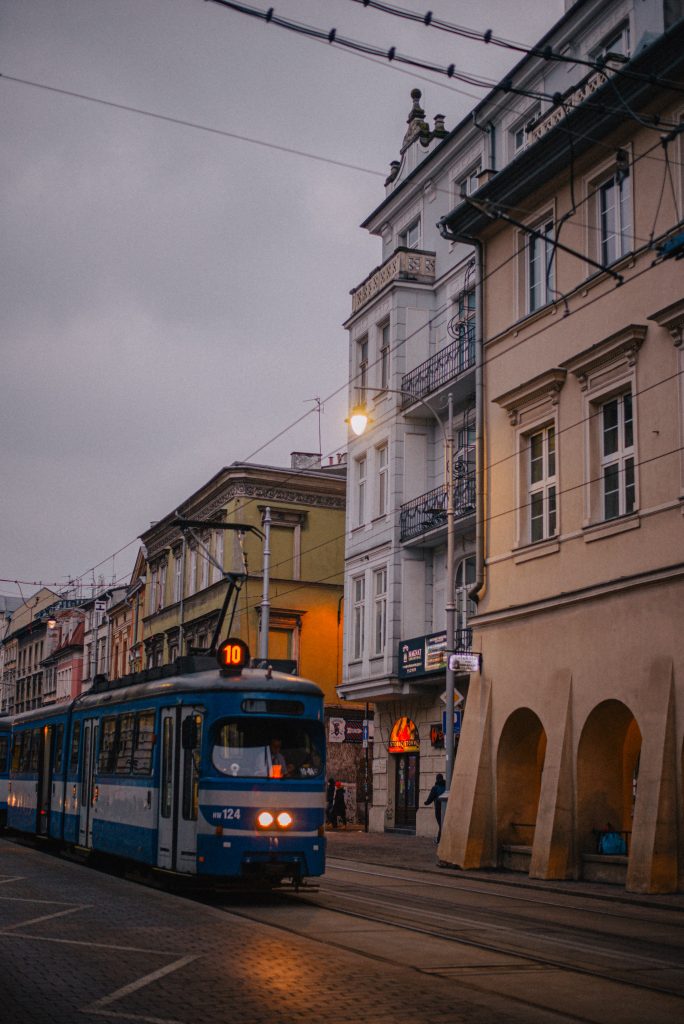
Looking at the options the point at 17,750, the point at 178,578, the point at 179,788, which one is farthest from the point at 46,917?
the point at 178,578

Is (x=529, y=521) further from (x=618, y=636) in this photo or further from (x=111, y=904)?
(x=111, y=904)

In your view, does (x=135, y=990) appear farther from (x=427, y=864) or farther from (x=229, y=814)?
(x=427, y=864)

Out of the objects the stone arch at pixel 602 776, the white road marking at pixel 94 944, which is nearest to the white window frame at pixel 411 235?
the stone arch at pixel 602 776

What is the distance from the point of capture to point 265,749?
1603cm

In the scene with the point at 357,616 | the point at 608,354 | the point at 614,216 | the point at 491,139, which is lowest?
the point at 357,616

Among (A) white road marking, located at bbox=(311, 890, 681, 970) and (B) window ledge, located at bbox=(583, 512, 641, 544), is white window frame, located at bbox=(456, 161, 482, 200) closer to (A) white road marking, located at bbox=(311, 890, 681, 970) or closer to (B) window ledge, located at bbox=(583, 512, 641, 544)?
(B) window ledge, located at bbox=(583, 512, 641, 544)

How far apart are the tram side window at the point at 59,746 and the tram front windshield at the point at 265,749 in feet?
31.0

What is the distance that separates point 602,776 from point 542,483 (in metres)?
5.33

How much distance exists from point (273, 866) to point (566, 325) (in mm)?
11271

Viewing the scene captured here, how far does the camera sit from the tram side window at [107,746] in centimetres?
2014

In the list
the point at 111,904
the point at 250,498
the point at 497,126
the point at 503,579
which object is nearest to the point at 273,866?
the point at 111,904

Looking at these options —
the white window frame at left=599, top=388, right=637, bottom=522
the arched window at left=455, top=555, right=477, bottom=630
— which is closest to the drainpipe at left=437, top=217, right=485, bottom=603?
the white window frame at left=599, top=388, right=637, bottom=522

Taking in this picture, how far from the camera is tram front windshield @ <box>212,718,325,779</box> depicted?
623 inches

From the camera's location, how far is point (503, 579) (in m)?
24.0
